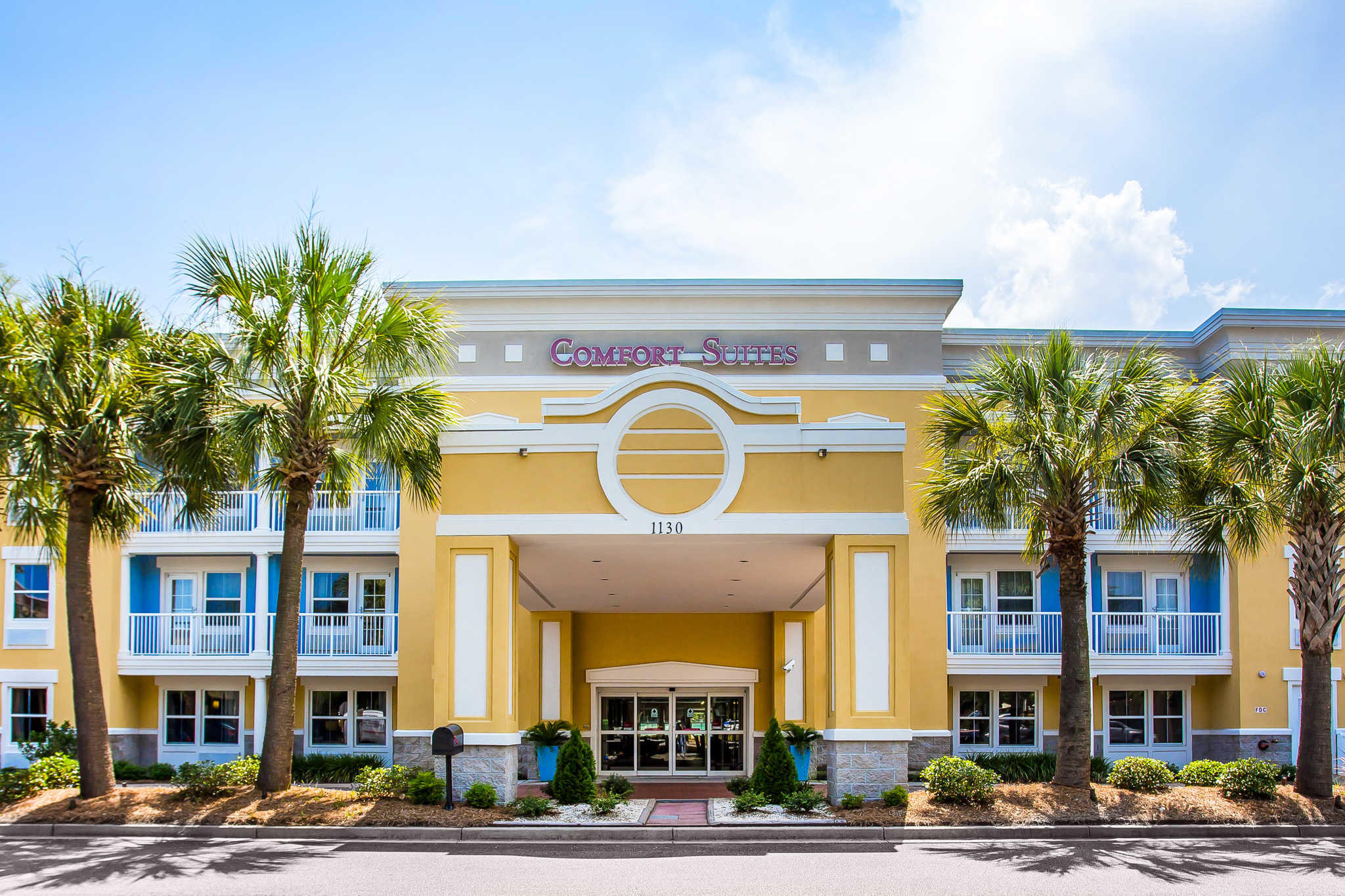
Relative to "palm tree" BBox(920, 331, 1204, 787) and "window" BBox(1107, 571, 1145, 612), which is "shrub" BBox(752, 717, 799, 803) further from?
"window" BBox(1107, 571, 1145, 612)

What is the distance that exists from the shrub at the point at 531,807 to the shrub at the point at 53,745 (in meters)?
13.0

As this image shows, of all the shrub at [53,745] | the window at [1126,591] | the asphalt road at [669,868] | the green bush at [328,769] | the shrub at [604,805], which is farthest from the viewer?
the window at [1126,591]

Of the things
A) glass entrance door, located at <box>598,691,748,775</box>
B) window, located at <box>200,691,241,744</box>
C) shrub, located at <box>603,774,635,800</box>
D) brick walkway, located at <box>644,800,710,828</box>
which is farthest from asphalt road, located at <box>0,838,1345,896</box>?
glass entrance door, located at <box>598,691,748,775</box>

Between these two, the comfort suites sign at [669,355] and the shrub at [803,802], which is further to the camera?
the comfort suites sign at [669,355]

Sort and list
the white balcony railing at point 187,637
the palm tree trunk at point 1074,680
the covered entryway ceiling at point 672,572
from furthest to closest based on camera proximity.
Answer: the white balcony railing at point 187,637 < the covered entryway ceiling at point 672,572 < the palm tree trunk at point 1074,680

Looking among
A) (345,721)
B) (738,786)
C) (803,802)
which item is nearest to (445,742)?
(803,802)

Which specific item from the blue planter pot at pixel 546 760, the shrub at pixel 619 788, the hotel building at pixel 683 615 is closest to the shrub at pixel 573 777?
the shrub at pixel 619 788

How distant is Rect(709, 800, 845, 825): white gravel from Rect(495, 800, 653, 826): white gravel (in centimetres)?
119

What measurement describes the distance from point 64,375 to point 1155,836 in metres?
17.0

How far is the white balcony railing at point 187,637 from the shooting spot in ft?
80.8

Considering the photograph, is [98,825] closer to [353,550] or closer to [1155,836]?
[353,550]

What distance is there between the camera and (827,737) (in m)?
16.3

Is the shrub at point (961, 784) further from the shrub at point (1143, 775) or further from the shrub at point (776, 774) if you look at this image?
the shrub at point (1143, 775)

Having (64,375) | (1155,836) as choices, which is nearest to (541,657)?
(64,375)
